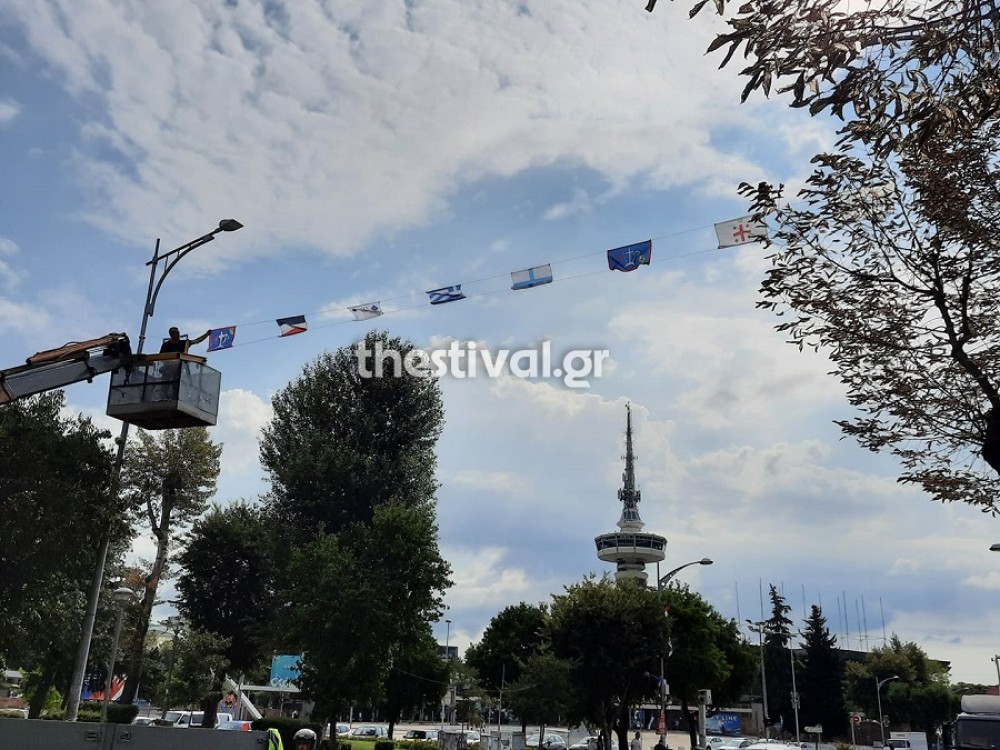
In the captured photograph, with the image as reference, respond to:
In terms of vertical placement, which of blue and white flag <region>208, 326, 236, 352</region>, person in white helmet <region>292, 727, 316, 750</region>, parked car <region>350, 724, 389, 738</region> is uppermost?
blue and white flag <region>208, 326, 236, 352</region>

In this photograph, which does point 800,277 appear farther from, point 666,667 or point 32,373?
point 666,667

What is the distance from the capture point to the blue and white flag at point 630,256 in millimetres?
21781

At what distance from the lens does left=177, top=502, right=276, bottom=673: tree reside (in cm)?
4619

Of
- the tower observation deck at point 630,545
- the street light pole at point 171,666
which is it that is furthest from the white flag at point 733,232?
the tower observation deck at point 630,545

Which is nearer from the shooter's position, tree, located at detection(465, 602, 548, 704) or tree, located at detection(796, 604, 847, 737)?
tree, located at detection(465, 602, 548, 704)

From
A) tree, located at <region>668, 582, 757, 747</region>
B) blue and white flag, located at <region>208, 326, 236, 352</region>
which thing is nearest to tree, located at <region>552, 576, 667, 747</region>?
tree, located at <region>668, 582, 757, 747</region>

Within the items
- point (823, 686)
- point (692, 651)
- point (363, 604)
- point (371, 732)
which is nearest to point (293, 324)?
point (363, 604)

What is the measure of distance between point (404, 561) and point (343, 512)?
27.0 ft

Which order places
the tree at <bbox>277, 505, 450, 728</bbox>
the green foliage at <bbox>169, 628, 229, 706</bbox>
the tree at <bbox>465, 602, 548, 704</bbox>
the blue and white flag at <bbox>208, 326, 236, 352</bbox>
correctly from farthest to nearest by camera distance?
the tree at <bbox>465, 602, 548, 704</bbox>, the green foliage at <bbox>169, 628, 229, 706</bbox>, the tree at <bbox>277, 505, 450, 728</bbox>, the blue and white flag at <bbox>208, 326, 236, 352</bbox>

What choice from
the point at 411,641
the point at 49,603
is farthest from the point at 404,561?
the point at 49,603

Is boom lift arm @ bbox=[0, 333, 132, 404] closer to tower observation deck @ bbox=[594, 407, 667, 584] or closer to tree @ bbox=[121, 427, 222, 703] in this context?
tree @ bbox=[121, 427, 222, 703]

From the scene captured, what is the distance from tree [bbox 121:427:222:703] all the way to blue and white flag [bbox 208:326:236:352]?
19850 millimetres

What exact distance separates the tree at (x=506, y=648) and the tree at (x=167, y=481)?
88.4ft

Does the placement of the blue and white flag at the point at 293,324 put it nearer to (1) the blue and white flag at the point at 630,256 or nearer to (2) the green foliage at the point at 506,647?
(1) the blue and white flag at the point at 630,256
